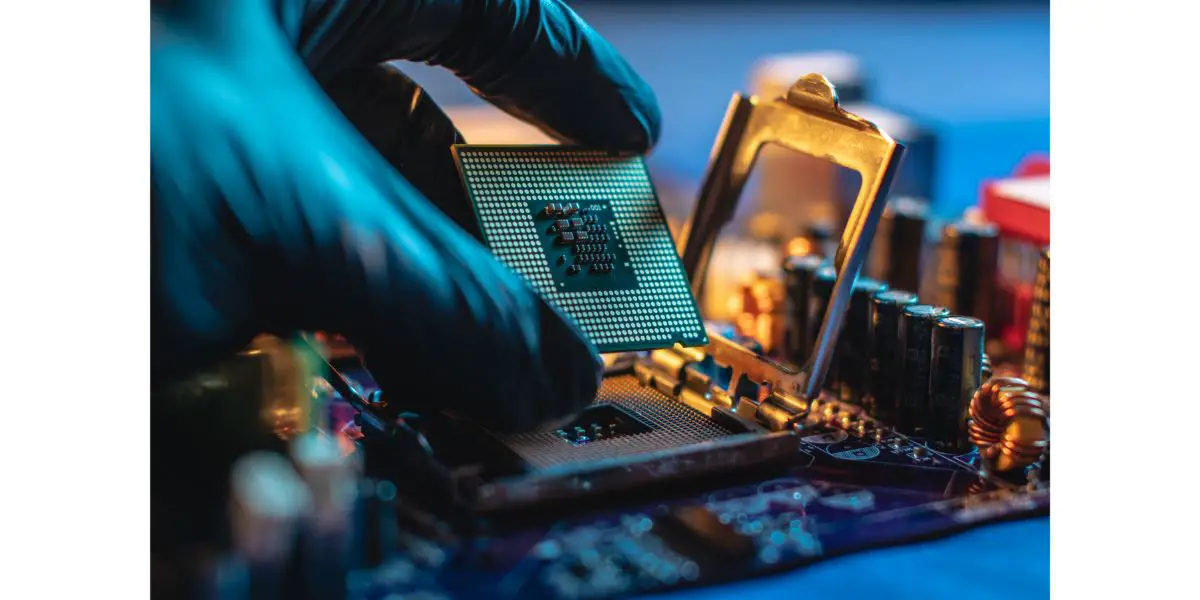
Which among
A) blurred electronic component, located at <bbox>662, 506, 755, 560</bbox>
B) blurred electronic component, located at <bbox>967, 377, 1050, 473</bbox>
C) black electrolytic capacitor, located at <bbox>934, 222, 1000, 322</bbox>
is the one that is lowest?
blurred electronic component, located at <bbox>662, 506, 755, 560</bbox>

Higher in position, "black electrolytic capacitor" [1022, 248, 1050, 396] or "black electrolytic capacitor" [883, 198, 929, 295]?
"black electrolytic capacitor" [883, 198, 929, 295]

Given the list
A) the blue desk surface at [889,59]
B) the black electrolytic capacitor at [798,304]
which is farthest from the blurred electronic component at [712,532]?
the blue desk surface at [889,59]

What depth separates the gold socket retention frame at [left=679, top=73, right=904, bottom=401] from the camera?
1.29m

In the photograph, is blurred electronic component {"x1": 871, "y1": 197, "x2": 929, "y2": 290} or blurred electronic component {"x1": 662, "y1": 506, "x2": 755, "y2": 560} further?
blurred electronic component {"x1": 871, "y1": 197, "x2": 929, "y2": 290}

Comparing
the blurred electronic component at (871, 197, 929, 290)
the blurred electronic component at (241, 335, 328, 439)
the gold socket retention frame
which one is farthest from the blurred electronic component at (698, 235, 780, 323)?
the blurred electronic component at (241, 335, 328, 439)

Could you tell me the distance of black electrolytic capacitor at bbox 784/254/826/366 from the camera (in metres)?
1.57

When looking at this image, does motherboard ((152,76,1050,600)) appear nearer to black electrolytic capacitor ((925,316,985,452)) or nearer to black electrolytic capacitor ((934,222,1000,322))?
black electrolytic capacitor ((925,316,985,452))

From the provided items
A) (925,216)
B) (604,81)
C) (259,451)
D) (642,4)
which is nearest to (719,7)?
(642,4)

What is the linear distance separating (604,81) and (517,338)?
0.42 m

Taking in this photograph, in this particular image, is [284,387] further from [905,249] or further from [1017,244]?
[1017,244]

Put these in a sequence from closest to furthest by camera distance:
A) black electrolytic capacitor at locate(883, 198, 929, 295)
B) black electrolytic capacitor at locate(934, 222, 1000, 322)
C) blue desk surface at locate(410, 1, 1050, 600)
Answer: black electrolytic capacitor at locate(934, 222, 1000, 322)
black electrolytic capacitor at locate(883, 198, 929, 295)
blue desk surface at locate(410, 1, 1050, 600)

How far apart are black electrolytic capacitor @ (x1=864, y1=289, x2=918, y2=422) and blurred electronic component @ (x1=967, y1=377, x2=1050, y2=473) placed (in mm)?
121

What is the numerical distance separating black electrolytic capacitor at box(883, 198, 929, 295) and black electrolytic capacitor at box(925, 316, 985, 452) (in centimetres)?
54

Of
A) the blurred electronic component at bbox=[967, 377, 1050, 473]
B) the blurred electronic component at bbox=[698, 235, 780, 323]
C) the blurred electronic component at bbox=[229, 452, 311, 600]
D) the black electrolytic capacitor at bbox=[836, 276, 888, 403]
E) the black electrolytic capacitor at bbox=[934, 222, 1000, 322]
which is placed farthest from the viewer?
the blurred electronic component at bbox=[698, 235, 780, 323]
